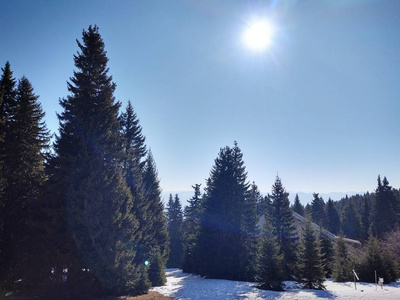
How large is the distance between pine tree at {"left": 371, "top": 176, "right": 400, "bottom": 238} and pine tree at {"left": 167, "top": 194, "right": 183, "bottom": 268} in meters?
46.7

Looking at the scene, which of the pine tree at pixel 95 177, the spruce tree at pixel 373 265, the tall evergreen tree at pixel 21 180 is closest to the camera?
the pine tree at pixel 95 177

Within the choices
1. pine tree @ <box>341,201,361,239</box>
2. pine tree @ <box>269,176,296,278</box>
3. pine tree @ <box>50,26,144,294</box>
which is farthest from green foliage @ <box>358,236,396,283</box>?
pine tree @ <box>341,201,361,239</box>

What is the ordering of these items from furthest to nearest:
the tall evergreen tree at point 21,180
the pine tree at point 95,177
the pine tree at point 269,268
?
the pine tree at point 269,268 → the tall evergreen tree at point 21,180 → the pine tree at point 95,177

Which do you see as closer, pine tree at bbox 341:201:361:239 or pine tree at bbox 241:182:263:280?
pine tree at bbox 241:182:263:280

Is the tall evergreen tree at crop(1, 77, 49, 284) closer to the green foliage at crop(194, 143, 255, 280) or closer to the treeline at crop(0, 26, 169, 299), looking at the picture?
the treeline at crop(0, 26, 169, 299)

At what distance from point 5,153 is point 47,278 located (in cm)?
951

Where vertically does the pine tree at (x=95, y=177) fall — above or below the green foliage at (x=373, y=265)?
above

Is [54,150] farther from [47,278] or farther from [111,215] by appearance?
[47,278]

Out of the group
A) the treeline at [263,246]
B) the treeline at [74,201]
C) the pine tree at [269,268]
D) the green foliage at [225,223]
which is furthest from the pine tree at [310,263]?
the treeline at [74,201]

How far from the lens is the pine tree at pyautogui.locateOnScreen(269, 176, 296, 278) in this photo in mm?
32228

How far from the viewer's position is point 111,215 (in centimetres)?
1406

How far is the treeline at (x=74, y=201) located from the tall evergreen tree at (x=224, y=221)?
512 inches

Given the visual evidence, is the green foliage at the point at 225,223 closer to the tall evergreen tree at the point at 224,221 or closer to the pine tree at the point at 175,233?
the tall evergreen tree at the point at 224,221

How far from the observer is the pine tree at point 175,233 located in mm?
59406
